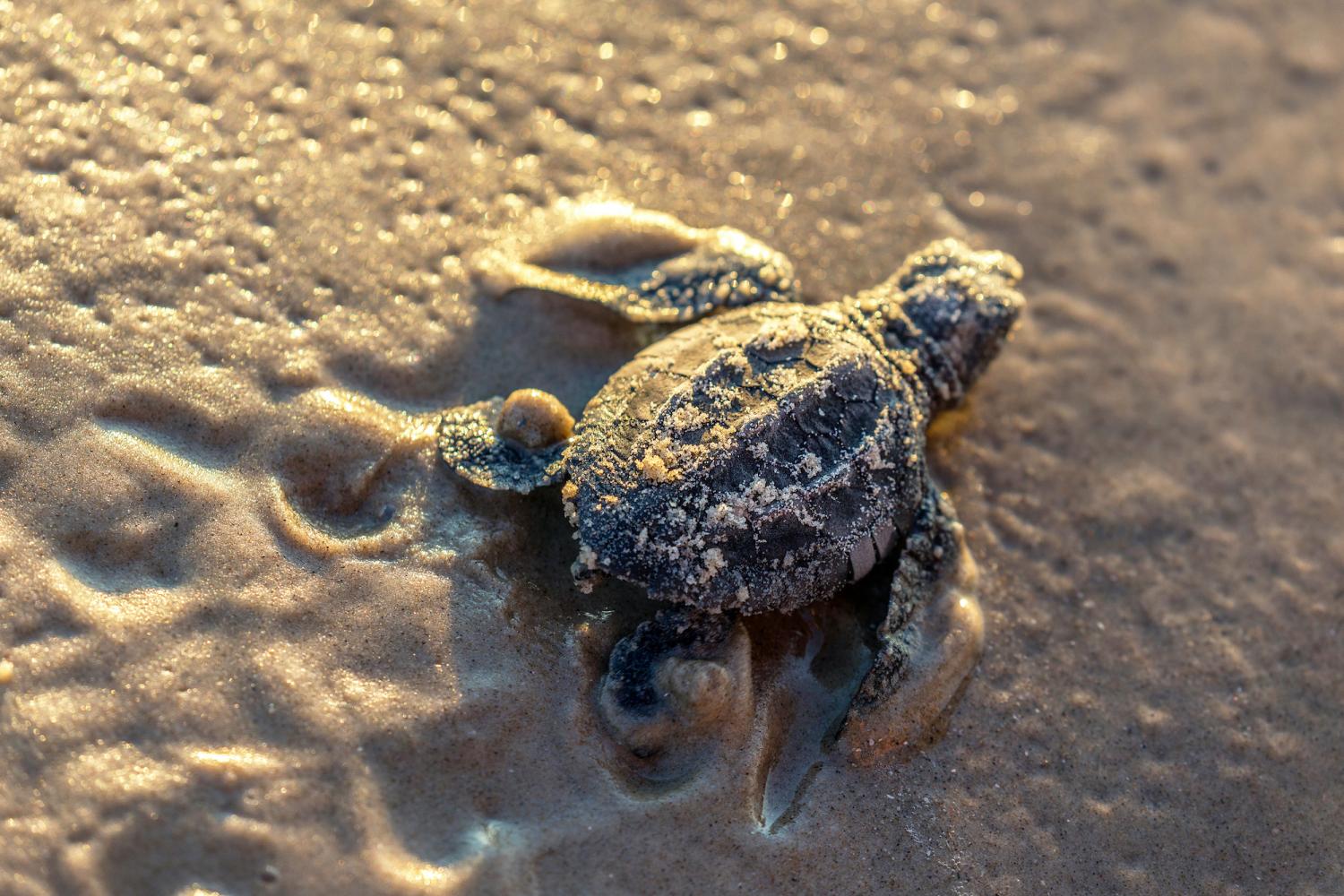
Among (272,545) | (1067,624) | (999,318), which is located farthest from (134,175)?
(1067,624)

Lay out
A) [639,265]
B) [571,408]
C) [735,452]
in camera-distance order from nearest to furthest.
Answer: [735,452] → [571,408] → [639,265]

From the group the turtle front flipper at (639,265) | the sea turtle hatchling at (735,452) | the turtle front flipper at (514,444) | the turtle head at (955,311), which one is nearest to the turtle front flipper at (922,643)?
the sea turtle hatchling at (735,452)

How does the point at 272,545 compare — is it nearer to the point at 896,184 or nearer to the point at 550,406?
the point at 550,406

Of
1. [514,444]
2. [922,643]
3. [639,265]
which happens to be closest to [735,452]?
[514,444]

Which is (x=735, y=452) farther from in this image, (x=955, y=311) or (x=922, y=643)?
(x=955, y=311)

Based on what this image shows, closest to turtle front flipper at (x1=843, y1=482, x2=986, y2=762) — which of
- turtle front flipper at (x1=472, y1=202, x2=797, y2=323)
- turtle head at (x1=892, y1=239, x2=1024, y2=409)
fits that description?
turtle head at (x1=892, y1=239, x2=1024, y2=409)

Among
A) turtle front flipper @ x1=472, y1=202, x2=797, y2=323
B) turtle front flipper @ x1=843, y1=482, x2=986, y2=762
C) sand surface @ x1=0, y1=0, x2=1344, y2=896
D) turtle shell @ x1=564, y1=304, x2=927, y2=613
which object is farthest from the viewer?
turtle front flipper @ x1=472, y1=202, x2=797, y2=323

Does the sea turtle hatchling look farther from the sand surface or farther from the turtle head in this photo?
the sand surface
